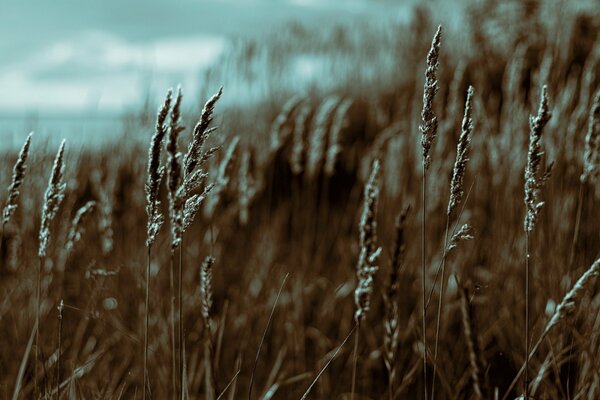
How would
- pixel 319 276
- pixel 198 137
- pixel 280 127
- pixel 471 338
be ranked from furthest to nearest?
pixel 319 276, pixel 280 127, pixel 471 338, pixel 198 137

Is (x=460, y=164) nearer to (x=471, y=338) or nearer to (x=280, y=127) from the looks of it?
(x=471, y=338)

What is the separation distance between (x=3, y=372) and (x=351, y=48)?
474cm

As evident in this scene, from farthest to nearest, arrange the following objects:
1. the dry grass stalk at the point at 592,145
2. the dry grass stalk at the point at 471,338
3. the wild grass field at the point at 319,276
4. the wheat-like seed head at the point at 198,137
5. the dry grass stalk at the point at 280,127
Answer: the dry grass stalk at the point at 280,127, the wild grass field at the point at 319,276, the dry grass stalk at the point at 592,145, the dry grass stalk at the point at 471,338, the wheat-like seed head at the point at 198,137

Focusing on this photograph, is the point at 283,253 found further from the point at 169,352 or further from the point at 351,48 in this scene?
the point at 351,48

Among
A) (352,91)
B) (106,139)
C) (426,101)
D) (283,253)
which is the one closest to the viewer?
(426,101)

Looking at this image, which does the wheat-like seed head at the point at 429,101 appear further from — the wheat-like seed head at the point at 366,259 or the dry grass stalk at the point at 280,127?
the dry grass stalk at the point at 280,127

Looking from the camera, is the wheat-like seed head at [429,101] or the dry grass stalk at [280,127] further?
the dry grass stalk at [280,127]

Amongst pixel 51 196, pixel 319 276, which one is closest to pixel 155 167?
pixel 51 196

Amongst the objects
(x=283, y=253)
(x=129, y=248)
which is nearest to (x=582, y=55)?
(x=283, y=253)

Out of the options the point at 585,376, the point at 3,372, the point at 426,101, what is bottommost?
the point at 3,372

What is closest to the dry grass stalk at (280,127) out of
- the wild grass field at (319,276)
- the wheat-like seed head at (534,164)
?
the wild grass field at (319,276)

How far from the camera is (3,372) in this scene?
92.1 inches

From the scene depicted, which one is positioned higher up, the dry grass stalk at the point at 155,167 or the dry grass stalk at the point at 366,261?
the dry grass stalk at the point at 155,167

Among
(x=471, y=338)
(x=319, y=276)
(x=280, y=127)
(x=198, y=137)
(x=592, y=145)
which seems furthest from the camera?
(x=319, y=276)
